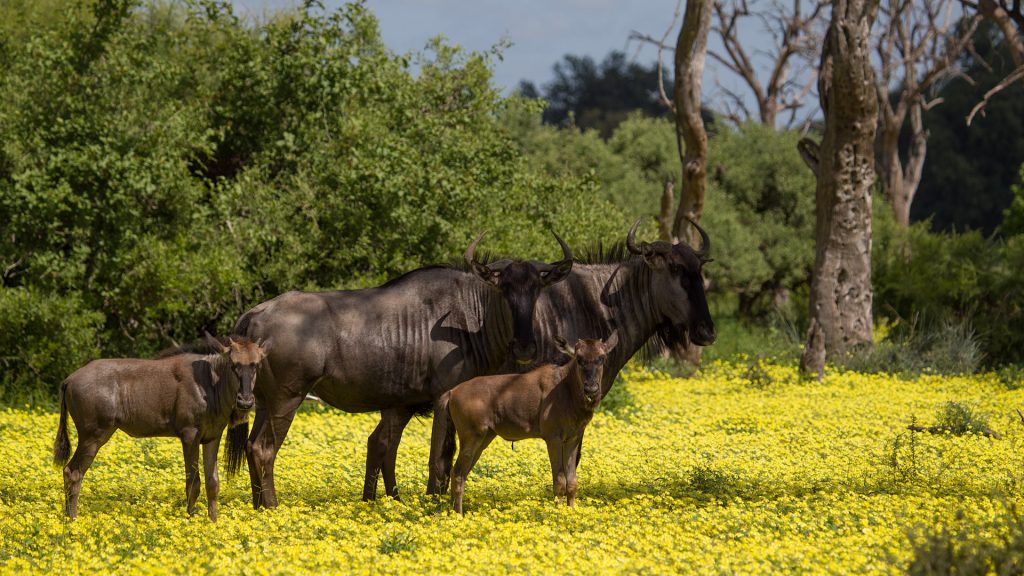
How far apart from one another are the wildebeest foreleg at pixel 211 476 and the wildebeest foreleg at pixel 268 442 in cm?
44

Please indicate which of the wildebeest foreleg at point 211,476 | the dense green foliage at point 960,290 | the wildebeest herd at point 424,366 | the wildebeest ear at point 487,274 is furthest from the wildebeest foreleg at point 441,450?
the dense green foliage at point 960,290

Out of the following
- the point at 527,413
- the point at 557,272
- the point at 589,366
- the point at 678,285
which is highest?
the point at 557,272

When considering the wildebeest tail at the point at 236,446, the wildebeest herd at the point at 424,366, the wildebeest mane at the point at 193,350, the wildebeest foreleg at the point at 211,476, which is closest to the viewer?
the wildebeest foreleg at the point at 211,476

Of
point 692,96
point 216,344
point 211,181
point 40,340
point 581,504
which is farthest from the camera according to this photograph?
point 692,96

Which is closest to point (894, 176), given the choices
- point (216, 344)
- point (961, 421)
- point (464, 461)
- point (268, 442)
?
point (961, 421)

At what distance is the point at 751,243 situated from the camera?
30.8 metres

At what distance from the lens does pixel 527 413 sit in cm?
870

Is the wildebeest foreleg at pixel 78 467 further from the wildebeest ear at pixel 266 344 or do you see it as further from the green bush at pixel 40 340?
the green bush at pixel 40 340

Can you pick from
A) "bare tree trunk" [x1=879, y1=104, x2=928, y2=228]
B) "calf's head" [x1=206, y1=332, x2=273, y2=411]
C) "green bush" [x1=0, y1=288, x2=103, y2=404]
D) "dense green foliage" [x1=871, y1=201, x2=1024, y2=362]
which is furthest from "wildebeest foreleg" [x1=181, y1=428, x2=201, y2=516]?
"bare tree trunk" [x1=879, y1=104, x2=928, y2=228]

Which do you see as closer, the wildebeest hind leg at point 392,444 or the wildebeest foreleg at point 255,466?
the wildebeest foreleg at point 255,466

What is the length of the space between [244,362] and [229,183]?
35.8 ft

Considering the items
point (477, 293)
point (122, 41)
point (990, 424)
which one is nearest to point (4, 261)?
point (122, 41)

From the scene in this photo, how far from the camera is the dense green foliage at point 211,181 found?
1573 cm

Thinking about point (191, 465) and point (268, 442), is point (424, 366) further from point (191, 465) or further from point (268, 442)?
point (191, 465)
